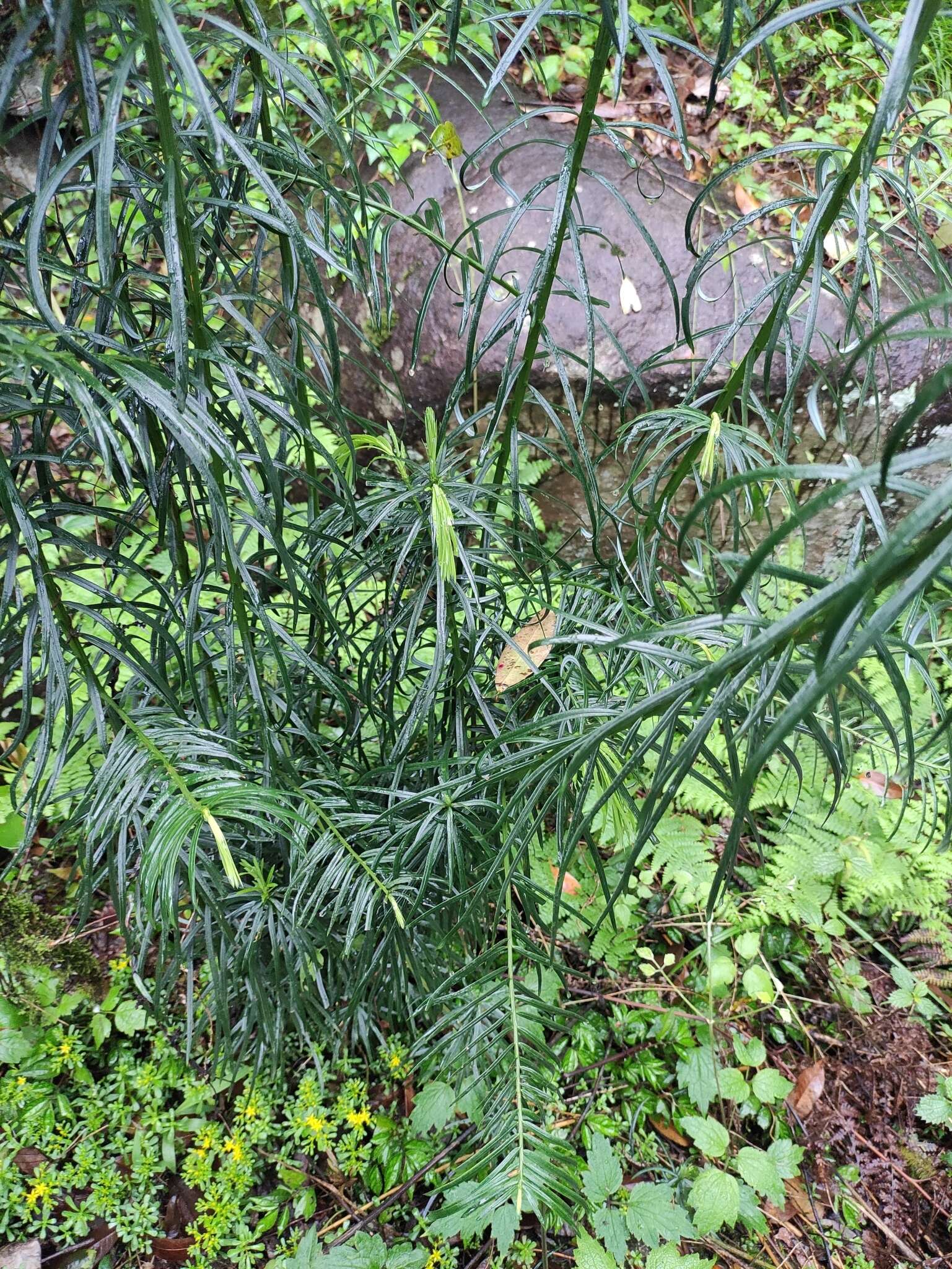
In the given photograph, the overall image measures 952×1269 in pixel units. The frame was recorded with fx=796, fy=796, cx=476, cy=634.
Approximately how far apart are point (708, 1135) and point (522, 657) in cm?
93

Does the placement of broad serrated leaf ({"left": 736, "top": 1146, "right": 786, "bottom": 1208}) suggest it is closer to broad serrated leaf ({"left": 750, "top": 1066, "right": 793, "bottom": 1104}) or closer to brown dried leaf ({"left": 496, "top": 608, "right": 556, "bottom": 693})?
broad serrated leaf ({"left": 750, "top": 1066, "right": 793, "bottom": 1104})

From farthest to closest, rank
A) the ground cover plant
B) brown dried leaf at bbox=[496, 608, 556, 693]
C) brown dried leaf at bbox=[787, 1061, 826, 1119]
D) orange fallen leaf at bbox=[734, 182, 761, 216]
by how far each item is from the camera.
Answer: orange fallen leaf at bbox=[734, 182, 761, 216] → brown dried leaf at bbox=[787, 1061, 826, 1119] → brown dried leaf at bbox=[496, 608, 556, 693] → the ground cover plant

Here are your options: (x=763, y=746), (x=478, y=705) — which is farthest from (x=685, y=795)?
(x=763, y=746)

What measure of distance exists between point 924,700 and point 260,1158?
155 centimetres

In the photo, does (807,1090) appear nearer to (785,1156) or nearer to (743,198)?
(785,1156)

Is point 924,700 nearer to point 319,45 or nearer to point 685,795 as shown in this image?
point 685,795

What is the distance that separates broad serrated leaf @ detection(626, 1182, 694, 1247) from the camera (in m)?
1.12

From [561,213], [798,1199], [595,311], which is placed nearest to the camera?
[561,213]

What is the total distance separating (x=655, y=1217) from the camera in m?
1.13

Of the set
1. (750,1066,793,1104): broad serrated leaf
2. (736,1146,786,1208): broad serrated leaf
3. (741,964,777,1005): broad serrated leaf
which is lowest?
(736,1146,786,1208): broad serrated leaf

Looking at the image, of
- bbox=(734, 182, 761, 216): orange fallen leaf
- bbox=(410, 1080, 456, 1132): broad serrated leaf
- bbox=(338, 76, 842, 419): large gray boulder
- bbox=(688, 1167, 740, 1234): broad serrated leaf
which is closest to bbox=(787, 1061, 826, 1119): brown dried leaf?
bbox=(688, 1167, 740, 1234): broad serrated leaf

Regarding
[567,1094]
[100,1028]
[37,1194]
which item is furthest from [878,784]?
[37,1194]

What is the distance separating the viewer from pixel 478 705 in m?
0.91

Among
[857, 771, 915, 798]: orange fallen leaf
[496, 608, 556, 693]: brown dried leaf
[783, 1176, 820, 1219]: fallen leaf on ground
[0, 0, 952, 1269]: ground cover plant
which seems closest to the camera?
[0, 0, 952, 1269]: ground cover plant
